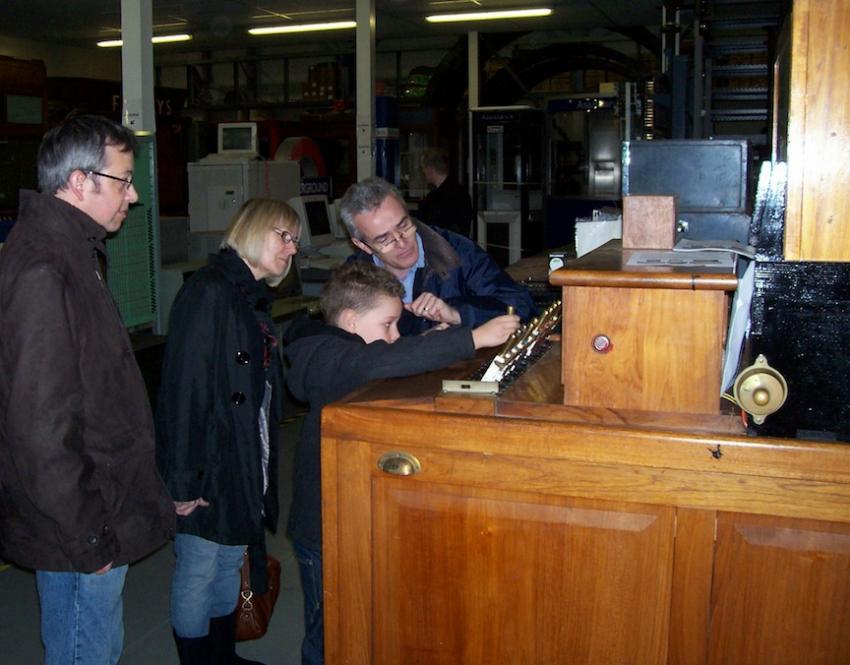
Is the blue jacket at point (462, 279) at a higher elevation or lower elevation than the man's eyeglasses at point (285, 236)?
lower

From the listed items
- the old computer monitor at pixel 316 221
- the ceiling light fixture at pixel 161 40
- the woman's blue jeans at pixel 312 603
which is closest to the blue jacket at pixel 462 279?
the woman's blue jeans at pixel 312 603

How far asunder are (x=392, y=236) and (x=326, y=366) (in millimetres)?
790

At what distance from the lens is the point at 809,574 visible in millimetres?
1301

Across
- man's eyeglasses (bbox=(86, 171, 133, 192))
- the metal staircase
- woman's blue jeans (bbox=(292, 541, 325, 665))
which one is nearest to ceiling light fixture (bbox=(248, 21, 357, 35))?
the metal staircase

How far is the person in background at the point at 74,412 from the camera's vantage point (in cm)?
174

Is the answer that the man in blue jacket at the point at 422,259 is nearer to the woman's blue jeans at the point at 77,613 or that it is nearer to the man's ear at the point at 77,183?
the man's ear at the point at 77,183

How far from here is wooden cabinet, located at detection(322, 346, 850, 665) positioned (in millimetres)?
1312

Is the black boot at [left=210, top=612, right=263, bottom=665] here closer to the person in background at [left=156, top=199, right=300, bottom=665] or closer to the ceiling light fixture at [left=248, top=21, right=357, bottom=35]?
the person in background at [left=156, top=199, right=300, bottom=665]

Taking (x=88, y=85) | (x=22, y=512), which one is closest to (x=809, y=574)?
(x=22, y=512)

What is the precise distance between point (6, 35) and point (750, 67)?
1083 cm

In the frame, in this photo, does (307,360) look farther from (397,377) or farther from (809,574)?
(809,574)

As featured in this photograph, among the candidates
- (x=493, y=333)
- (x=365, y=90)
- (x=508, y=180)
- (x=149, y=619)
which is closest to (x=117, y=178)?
(x=493, y=333)

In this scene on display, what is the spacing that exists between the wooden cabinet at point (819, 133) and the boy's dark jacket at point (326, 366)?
2.13ft

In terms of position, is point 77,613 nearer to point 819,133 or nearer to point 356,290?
point 356,290
